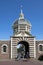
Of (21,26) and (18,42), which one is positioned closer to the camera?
(18,42)

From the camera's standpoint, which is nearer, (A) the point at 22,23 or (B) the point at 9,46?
(B) the point at 9,46

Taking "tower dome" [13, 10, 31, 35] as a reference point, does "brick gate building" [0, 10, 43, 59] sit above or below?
below

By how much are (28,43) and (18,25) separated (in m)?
6.55

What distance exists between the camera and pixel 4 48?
4181cm

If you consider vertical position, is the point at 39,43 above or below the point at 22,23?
below

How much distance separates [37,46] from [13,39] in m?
5.28

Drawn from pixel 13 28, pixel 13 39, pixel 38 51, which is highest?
pixel 13 28

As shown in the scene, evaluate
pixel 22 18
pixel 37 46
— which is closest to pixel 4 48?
pixel 37 46

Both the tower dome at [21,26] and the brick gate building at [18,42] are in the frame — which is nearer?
the brick gate building at [18,42]

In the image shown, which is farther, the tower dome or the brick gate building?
the tower dome

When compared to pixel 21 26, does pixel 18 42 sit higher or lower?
lower

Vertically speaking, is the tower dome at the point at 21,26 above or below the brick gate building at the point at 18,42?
above

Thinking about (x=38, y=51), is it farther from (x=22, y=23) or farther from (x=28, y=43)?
(x=22, y=23)

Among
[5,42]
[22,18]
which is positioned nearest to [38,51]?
[5,42]
